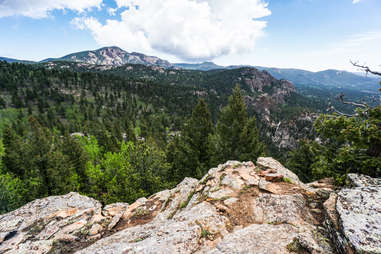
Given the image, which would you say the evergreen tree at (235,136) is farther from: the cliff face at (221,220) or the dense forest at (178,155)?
the cliff face at (221,220)

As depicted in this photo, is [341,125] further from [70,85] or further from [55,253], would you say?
[70,85]

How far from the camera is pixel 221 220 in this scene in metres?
7.23

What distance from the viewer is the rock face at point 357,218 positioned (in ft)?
14.0

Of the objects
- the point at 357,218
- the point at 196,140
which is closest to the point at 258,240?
the point at 357,218

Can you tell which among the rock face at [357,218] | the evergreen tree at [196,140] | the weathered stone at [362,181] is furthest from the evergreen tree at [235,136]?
the rock face at [357,218]

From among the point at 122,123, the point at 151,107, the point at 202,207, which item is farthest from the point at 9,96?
the point at 202,207

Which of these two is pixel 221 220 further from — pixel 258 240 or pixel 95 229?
pixel 95 229

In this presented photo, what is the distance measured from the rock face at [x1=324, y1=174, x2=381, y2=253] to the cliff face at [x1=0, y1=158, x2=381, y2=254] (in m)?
0.02

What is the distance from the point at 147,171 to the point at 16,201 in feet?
72.1

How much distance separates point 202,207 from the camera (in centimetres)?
817

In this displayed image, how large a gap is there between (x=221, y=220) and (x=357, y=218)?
15.1 feet

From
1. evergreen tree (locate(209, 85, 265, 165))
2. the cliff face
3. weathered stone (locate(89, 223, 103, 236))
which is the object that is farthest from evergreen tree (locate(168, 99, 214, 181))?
weathered stone (locate(89, 223, 103, 236))

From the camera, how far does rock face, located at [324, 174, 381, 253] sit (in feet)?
14.0

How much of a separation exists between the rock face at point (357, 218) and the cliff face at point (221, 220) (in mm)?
22
